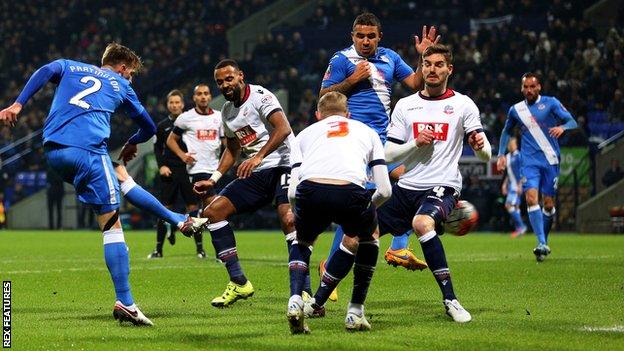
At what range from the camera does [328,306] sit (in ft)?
34.5

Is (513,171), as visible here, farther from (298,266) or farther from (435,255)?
(298,266)

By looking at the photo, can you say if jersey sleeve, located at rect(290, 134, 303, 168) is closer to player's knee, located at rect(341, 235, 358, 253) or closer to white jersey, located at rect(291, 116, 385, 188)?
white jersey, located at rect(291, 116, 385, 188)

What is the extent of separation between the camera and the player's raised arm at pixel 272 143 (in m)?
10.3

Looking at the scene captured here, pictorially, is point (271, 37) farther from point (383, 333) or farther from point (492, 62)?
point (383, 333)

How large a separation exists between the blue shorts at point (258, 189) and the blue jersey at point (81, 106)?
1.69 meters

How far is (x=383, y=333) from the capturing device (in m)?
8.50

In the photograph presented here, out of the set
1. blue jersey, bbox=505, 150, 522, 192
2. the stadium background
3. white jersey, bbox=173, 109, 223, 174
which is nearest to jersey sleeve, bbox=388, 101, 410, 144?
white jersey, bbox=173, 109, 223, 174

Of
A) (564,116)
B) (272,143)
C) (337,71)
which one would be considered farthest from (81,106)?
(564,116)

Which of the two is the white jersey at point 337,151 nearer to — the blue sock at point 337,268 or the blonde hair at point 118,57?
the blue sock at point 337,268

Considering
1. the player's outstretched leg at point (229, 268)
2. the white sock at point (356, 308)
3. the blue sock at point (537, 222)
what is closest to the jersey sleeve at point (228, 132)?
the player's outstretched leg at point (229, 268)

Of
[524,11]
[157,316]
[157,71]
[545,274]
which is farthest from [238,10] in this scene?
[157,316]

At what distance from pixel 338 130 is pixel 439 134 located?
179 cm

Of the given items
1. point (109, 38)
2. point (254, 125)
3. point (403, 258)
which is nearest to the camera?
point (254, 125)

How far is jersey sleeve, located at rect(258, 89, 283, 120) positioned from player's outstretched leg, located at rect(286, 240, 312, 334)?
7.03ft
